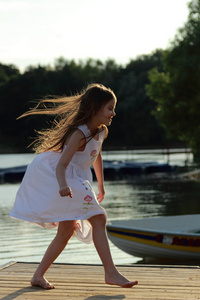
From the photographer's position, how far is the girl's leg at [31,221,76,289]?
4.64 m

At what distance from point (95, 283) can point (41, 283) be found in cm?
45

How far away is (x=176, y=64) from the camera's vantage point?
1385 inches

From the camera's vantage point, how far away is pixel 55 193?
178 inches

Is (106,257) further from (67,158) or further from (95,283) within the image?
(67,158)

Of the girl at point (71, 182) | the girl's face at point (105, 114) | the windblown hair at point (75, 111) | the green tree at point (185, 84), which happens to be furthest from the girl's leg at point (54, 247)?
the green tree at point (185, 84)

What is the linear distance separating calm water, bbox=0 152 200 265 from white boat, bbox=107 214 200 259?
772mm

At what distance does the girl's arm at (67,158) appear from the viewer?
432cm

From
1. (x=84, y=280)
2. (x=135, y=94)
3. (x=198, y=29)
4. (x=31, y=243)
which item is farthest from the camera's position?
(x=135, y=94)

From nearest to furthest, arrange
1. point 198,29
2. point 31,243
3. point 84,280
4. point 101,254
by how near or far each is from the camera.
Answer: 1. point 101,254
2. point 84,280
3. point 31,243
4. point 198,29

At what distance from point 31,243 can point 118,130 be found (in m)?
80.6

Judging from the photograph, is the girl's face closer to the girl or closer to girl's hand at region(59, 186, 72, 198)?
the girl

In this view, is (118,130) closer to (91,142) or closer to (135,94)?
(135,94)

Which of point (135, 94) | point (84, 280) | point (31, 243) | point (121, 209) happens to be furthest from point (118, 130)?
point (84, 280)

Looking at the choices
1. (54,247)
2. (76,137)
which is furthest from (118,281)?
(76,137)
